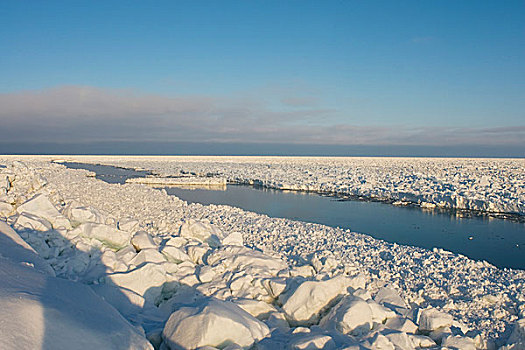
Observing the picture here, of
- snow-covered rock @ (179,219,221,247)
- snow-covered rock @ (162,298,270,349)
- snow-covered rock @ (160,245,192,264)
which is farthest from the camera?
snow-covered rock @ (179,219,221,247)

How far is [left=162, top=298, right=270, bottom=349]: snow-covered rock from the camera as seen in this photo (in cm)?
256

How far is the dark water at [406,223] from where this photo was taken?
25.1 feet

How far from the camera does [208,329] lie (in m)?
2.57

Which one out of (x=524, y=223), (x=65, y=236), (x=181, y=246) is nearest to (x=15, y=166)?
(x=65, y=236)

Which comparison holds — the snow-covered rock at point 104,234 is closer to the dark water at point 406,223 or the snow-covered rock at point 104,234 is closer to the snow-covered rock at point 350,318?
the snow-covered rock at point 350,318

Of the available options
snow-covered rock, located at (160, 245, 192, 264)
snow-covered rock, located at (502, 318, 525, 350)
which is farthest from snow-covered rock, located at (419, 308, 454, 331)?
snow-covered rock, located at (160, 245, 192, 264)

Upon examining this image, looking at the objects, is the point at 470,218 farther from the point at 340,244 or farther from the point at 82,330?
the point at 82,330

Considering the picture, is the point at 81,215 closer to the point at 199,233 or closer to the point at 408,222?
the point at 199,233

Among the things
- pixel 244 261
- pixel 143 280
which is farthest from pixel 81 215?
pixel 244 261

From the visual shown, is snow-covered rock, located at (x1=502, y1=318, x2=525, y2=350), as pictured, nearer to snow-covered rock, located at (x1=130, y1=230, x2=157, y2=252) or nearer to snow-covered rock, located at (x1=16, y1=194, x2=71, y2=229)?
snow-covered rock, located at (x1=130, y1=230, x2=157, y2=252)

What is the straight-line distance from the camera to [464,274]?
5.19 m

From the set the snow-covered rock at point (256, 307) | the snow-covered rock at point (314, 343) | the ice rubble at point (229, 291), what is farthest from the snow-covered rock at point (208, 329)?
the snow-covered rock at point (256, 307)

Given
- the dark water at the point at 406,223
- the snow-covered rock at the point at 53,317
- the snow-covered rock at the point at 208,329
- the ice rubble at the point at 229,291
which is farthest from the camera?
the dark water at the point at 406,223

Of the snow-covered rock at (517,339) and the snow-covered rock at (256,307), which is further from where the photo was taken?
the snow-covered rock at (256,307)
